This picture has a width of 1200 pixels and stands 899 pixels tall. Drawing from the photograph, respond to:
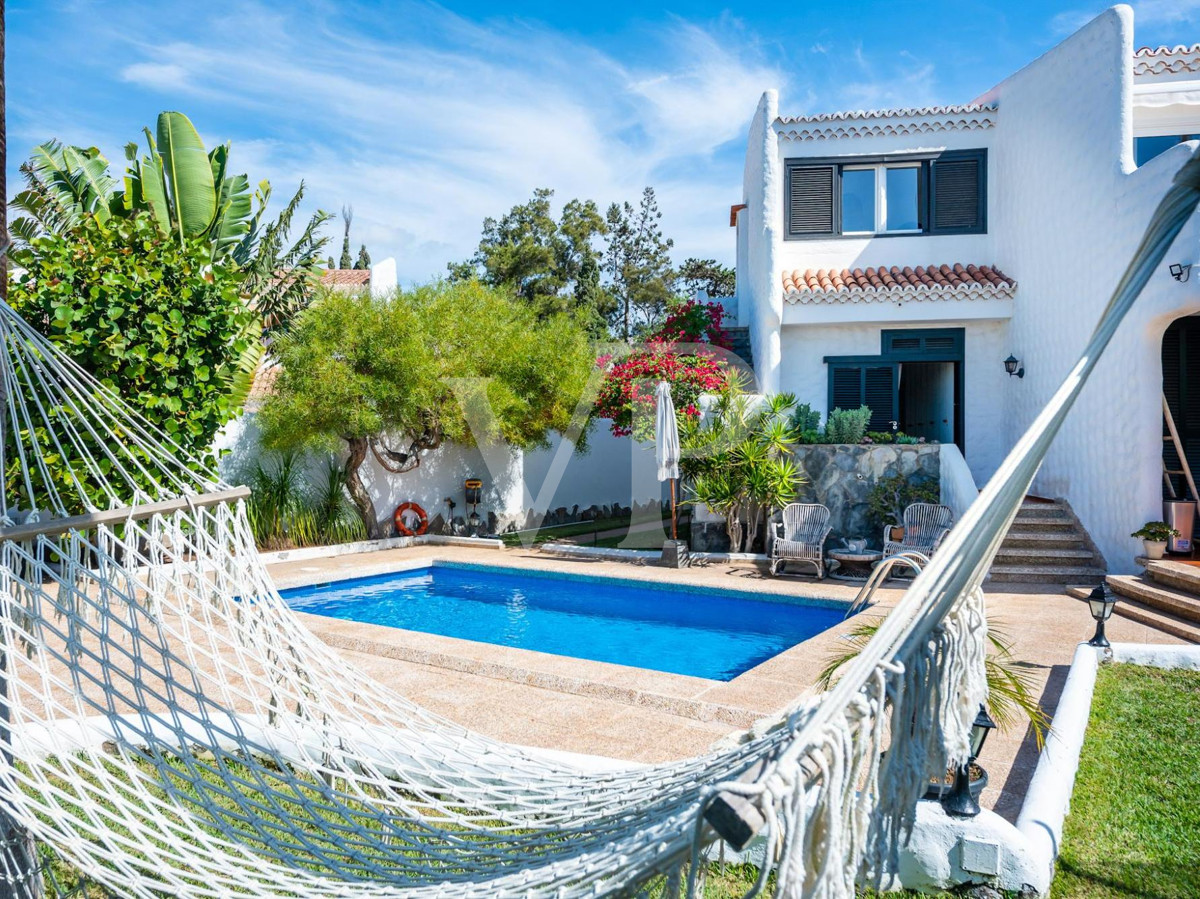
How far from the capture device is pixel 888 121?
12.3m

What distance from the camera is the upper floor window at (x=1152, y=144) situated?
10227 millimetres

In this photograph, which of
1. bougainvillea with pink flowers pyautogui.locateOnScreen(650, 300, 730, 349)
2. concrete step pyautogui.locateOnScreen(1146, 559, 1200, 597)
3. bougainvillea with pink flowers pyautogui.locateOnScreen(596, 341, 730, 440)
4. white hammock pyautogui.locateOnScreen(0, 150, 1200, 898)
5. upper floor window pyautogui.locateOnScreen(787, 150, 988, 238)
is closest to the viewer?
white hammock pyautogui.locateOnScreen(0, 150, 1200, 898)

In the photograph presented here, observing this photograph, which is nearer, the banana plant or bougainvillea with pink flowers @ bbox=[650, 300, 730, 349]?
the banana plant

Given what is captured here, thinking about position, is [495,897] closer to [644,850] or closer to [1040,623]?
[644,850]

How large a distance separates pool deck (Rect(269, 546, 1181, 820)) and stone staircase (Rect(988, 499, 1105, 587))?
1.06m

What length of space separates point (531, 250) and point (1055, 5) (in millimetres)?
18016

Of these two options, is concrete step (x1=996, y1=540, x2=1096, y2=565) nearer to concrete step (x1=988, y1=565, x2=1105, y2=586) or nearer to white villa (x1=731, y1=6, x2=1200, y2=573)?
concrete step (x1=988, y1=565, x2=1105, y2=586)

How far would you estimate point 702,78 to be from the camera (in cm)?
1285

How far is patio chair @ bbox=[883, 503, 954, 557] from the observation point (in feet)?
31.6

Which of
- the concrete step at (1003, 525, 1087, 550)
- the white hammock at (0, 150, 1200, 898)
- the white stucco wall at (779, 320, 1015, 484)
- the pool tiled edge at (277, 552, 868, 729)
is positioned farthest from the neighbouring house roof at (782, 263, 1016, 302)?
the white hammock at (0, 150, 1200, 898)

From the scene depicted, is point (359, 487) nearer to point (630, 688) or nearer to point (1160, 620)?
point (630, 688)

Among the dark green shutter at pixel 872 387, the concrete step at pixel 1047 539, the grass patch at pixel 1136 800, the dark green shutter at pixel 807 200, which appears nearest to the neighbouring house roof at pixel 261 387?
the dark green shutter at pixel 807 200

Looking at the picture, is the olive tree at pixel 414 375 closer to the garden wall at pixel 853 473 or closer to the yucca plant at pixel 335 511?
the yucca plant at pixel 335 511

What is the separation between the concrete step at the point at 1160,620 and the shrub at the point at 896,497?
268 cm
